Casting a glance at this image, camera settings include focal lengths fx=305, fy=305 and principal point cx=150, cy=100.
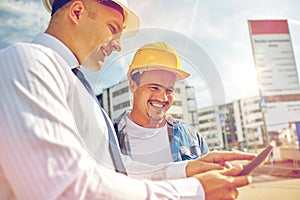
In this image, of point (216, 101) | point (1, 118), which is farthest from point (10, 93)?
point (216, 101)

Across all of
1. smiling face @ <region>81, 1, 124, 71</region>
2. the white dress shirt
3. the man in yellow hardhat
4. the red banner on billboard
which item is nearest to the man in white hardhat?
the white dress shirt

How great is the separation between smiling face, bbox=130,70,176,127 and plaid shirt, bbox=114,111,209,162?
0.11ft

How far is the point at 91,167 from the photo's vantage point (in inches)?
13.7

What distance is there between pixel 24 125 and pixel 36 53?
10cm

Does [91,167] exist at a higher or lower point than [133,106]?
lower

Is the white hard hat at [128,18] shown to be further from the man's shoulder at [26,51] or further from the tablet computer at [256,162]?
the tablet computer at [256,162]

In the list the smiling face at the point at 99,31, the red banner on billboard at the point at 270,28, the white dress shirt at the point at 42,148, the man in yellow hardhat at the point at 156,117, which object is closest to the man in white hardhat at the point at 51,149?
the white dress shirt at the point at 42,148

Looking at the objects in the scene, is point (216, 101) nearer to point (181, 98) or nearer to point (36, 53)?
point (181, 98)

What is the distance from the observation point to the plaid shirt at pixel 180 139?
0.73 metres

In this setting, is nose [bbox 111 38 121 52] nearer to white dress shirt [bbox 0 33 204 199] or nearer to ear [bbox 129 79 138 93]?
ear [bbox 129 79 138 93]

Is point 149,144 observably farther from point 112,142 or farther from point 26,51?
point 26,51

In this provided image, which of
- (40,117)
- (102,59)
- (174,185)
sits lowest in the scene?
(174,185)

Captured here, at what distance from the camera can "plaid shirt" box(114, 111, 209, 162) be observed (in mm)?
734

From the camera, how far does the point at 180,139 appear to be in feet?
2.60
